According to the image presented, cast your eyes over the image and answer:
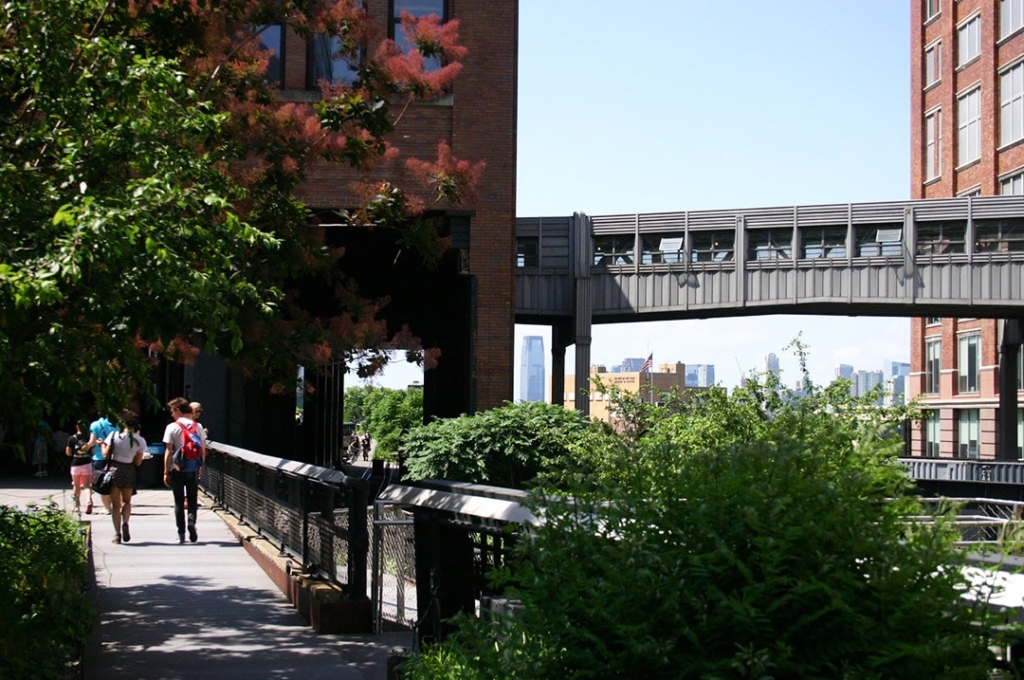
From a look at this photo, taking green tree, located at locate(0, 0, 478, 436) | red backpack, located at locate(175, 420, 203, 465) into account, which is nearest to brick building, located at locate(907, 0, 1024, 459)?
red backpack, located at locate(175, 420, 203, 465)

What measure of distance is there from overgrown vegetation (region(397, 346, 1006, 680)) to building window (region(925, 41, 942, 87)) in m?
60.8

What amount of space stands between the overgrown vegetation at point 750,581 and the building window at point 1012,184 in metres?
51.3

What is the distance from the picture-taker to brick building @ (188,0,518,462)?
27500 mm

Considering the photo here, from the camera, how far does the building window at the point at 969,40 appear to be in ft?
185

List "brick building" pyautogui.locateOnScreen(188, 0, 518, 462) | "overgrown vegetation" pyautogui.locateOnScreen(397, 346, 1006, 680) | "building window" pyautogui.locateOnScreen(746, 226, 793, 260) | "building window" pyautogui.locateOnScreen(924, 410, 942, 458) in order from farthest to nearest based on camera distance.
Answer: "building window" pyautogui.locateOnScreen(924, 410, 942, 458), "building window" pyautogui.locateOnScreen(746, 226, 793, 260), "brick building" pyautogui.locateOnScreen(188, 0, 518, 462), "overgrown vegetation" pyautogui.locateOnScreen(397, 346, 1006, 680)

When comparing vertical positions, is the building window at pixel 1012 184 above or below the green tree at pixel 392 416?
above

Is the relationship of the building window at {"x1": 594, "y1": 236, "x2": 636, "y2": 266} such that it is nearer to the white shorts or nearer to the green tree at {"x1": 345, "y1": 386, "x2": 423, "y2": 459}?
the green tree at {"x1": 345, "y1": 386, "x2": 423, "y2": 459}

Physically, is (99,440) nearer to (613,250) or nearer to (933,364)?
(613,250)

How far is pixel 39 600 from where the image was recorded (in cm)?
751

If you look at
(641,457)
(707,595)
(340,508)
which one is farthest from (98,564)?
(707,595)

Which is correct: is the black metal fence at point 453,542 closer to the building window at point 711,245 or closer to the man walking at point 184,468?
the man walking at point 184,468

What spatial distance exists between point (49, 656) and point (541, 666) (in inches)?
138

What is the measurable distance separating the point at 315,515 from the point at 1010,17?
50.8 m

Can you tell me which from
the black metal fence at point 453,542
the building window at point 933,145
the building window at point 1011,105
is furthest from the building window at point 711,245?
the black metal fence at point 453,542
